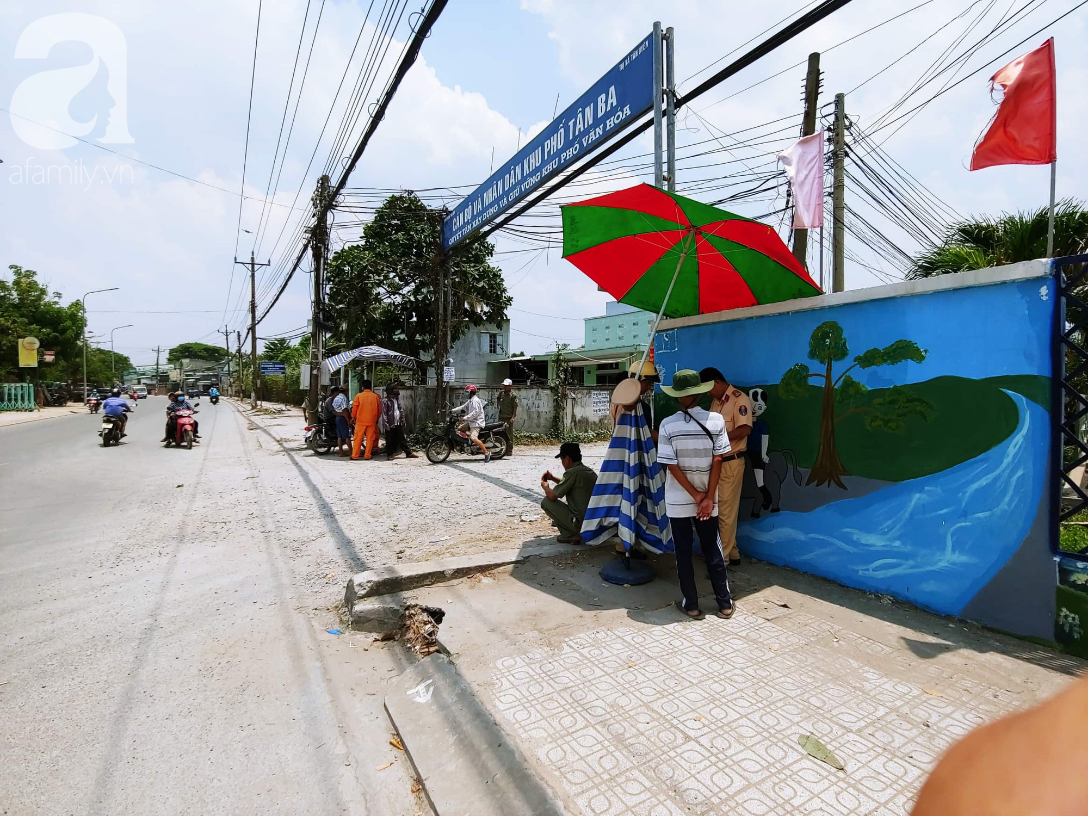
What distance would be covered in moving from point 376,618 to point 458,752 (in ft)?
5.26

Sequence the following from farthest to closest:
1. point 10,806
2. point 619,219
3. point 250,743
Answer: point 619,219 < point 250,743 < point 10,806

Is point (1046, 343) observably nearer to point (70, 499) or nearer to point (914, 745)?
point (914, 745)

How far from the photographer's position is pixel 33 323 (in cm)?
3184

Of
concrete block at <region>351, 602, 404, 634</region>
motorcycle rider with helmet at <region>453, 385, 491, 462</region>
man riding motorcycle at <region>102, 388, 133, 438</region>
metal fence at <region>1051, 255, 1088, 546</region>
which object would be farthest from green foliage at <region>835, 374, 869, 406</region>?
man riding motorcycle at <region>102, 388, 133, 438</region>

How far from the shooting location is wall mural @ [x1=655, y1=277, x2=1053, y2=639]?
3.34 meters

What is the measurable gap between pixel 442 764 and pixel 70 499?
7.96 metres

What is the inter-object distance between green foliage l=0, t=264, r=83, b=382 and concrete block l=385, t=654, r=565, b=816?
37.0 m

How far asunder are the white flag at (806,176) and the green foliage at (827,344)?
241cm

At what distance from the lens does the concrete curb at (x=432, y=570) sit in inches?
166

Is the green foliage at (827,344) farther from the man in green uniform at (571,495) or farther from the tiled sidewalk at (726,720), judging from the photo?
the man in green uniform at (571,495)

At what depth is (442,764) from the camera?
2486 mm

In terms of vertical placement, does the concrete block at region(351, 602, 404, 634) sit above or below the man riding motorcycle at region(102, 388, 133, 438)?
below

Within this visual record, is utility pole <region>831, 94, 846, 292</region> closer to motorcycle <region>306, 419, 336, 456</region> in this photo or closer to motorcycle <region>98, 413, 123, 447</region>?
motorcycle <region>306, 419, 336, 456</region>

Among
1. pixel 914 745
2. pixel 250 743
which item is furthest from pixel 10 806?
pixel 914 745
